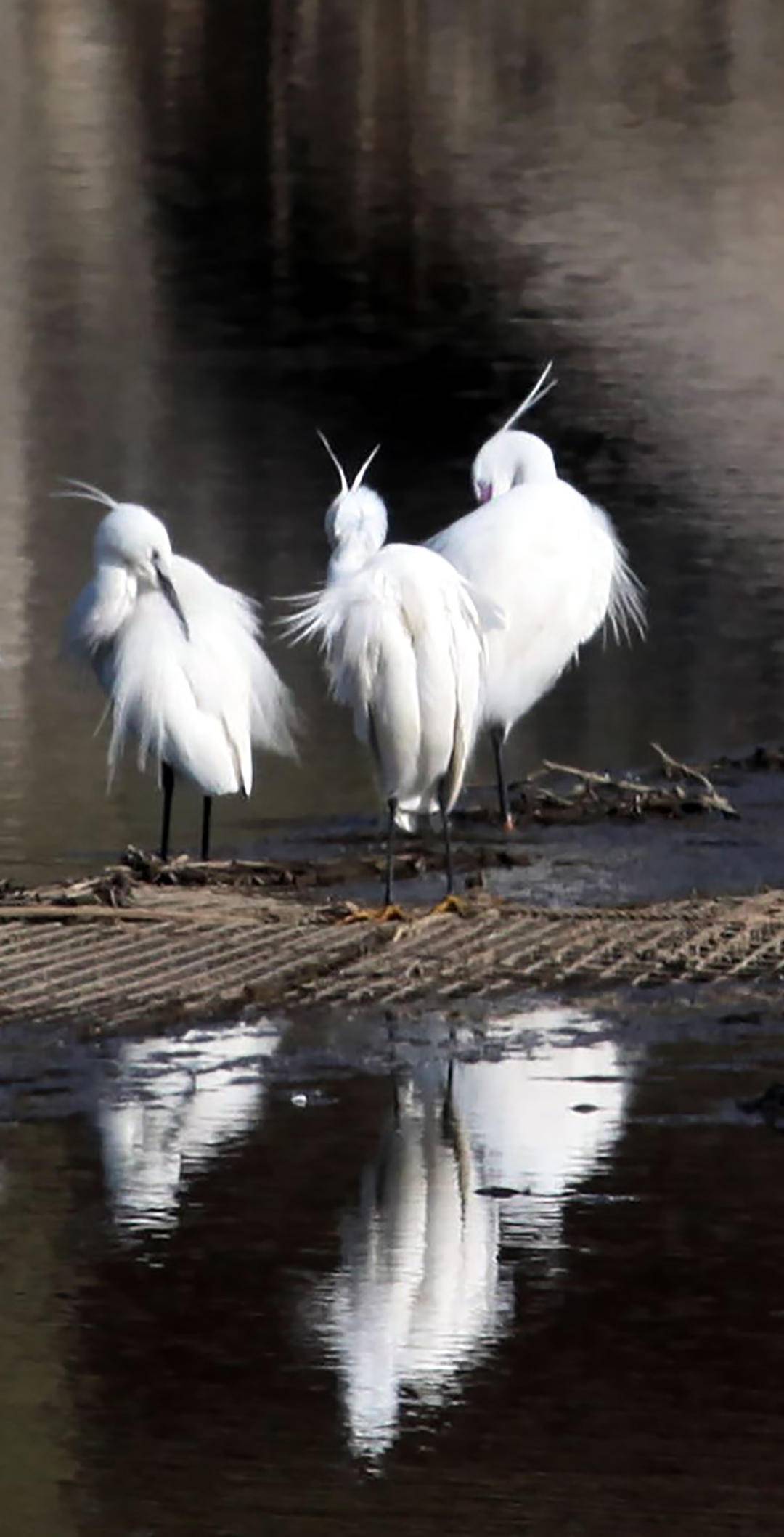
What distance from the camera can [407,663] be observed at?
7812mm

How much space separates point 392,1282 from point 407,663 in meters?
3.32

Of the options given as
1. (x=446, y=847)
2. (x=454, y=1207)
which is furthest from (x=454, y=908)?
(x=454, y=1207)

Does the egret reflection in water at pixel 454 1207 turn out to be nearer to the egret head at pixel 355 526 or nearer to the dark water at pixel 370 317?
the egret head at pixel 355 526

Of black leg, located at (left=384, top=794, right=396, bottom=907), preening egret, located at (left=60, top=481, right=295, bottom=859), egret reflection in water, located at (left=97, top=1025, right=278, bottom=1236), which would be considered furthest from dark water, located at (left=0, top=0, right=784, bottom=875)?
egret reflection in water, located at (left=97, top=1025, right=278, bottom=1236)

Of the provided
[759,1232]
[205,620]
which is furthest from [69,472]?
[759,1232]

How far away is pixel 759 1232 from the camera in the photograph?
484 centimetres

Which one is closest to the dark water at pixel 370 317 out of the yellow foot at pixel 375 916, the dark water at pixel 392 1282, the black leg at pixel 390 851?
the black leg at pixel 390 851

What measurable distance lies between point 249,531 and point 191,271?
12592 millimetres

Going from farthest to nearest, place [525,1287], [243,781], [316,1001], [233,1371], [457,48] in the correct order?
[457,48] → [243,781] → [316,1001] → [525,1287] → [233,1371]

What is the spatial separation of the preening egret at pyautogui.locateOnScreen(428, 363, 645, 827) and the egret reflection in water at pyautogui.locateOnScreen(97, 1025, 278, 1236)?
3.23 meters

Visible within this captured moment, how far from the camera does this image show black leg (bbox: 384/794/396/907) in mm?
7621

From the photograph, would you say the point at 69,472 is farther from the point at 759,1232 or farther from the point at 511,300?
the point at 759,1232

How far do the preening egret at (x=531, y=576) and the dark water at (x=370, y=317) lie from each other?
60 cm

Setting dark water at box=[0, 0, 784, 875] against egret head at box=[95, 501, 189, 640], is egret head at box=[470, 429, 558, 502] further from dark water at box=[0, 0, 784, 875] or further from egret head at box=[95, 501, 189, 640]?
egret head at box=[95, 501, 189, 640]
